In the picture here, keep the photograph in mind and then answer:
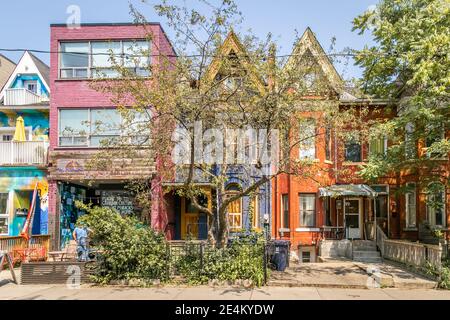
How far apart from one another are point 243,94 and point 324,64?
2.68 m

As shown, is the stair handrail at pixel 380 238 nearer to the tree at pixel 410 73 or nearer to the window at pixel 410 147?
the tree at pixel 410 73

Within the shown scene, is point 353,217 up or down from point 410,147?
down

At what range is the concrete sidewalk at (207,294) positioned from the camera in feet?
39.4

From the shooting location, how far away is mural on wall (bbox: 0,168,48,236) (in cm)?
2127

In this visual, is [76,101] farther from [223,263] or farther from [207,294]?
[207,294]

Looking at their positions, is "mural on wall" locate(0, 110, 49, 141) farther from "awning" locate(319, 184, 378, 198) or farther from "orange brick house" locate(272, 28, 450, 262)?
"awning" locate(319, 184, 378, 198)

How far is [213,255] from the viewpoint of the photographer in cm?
1404

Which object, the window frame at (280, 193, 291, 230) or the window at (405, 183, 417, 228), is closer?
the window frame at (280, 193, 291, 230)

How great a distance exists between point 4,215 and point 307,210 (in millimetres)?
14025

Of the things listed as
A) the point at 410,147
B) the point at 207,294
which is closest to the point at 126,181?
the point at 207,294

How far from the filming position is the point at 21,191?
2180 cm

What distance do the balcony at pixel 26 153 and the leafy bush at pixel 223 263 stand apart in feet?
33.1

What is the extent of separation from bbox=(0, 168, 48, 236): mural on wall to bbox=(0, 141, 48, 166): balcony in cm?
38

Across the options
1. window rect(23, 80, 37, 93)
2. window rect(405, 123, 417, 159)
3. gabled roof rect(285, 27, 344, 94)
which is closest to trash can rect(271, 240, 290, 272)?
gabled roof rect(285, 27, 344, 94)
